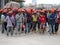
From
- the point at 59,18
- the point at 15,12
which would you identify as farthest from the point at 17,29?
the point at 59,18

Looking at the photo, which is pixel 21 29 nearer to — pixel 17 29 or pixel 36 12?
pixel 17 29

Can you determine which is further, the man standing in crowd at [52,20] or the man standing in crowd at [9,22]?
the man standing in crowd at [52,20]

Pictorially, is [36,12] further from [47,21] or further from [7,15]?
[7,15]

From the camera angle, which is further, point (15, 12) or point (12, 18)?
point (15, 12)

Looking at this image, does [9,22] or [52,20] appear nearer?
[9,22]

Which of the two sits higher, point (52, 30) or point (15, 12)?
point (15, 12)

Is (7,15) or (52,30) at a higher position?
(7,15)

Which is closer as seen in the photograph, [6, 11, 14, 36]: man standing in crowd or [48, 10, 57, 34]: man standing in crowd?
[6, 11, 14, 36]: man standing in crowd

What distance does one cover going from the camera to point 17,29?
54.6 feet

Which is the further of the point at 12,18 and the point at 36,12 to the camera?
the point at 36,12

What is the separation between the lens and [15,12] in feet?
57.5

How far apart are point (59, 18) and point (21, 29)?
262cm

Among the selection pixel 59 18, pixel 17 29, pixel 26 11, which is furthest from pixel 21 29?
pixel 59 18

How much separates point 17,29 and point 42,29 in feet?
6.16
